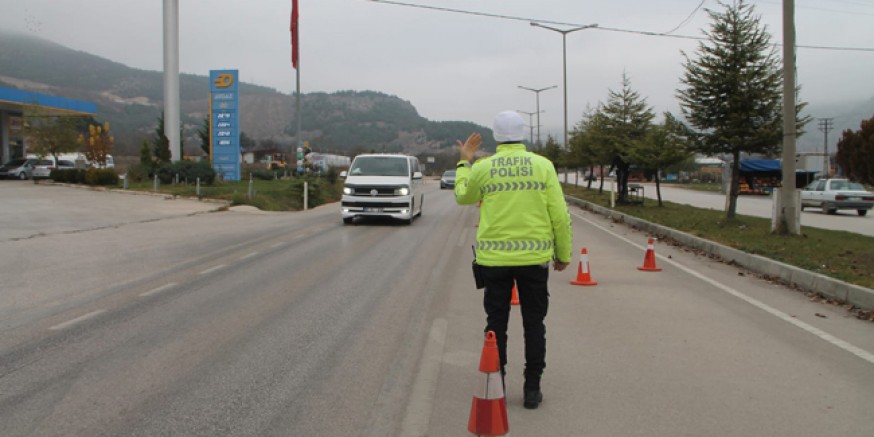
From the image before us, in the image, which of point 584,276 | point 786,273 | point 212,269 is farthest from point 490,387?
point 786,273

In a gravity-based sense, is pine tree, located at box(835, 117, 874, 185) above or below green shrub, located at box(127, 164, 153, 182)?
above

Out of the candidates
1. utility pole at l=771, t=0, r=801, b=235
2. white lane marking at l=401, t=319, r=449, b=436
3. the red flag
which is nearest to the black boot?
white lane marking at l=401, t=319, r=449, b=436

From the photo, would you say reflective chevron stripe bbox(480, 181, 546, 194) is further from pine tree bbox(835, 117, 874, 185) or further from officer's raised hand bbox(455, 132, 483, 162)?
pine tree bbox(835, 117, 874, 185)

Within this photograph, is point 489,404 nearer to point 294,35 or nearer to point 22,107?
point 294,35

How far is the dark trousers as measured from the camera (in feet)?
14.9

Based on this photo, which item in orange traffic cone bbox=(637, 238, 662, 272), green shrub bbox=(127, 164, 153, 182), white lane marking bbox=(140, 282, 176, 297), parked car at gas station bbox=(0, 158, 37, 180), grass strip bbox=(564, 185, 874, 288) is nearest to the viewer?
white lane marking bbox=(140, 282, 176, 297)

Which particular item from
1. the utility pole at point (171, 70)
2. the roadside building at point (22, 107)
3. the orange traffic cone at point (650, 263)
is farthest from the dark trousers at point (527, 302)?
the roadside building at point (22, 107)

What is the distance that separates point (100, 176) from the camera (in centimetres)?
3725

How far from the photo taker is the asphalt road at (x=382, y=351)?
450 cm

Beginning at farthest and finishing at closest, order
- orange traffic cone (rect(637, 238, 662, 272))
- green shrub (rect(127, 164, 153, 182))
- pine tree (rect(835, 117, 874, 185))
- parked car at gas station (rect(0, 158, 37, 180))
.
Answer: pine tree (rect(835, 117, 874, 185))
parked car at gas station (rect(0, 158, 37, 180))
green shrub (rect(127, 164, 153, 182))
orange traffic cone (rect(637, 238, 662, 272))

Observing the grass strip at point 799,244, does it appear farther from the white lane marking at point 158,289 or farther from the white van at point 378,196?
the white lane marking at point 158,289

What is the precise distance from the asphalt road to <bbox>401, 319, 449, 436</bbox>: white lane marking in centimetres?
2

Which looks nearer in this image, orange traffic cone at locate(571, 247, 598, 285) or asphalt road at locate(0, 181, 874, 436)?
asphalt road at locate(0, 181, 874, 436)

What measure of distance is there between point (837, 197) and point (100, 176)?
3621 cm
